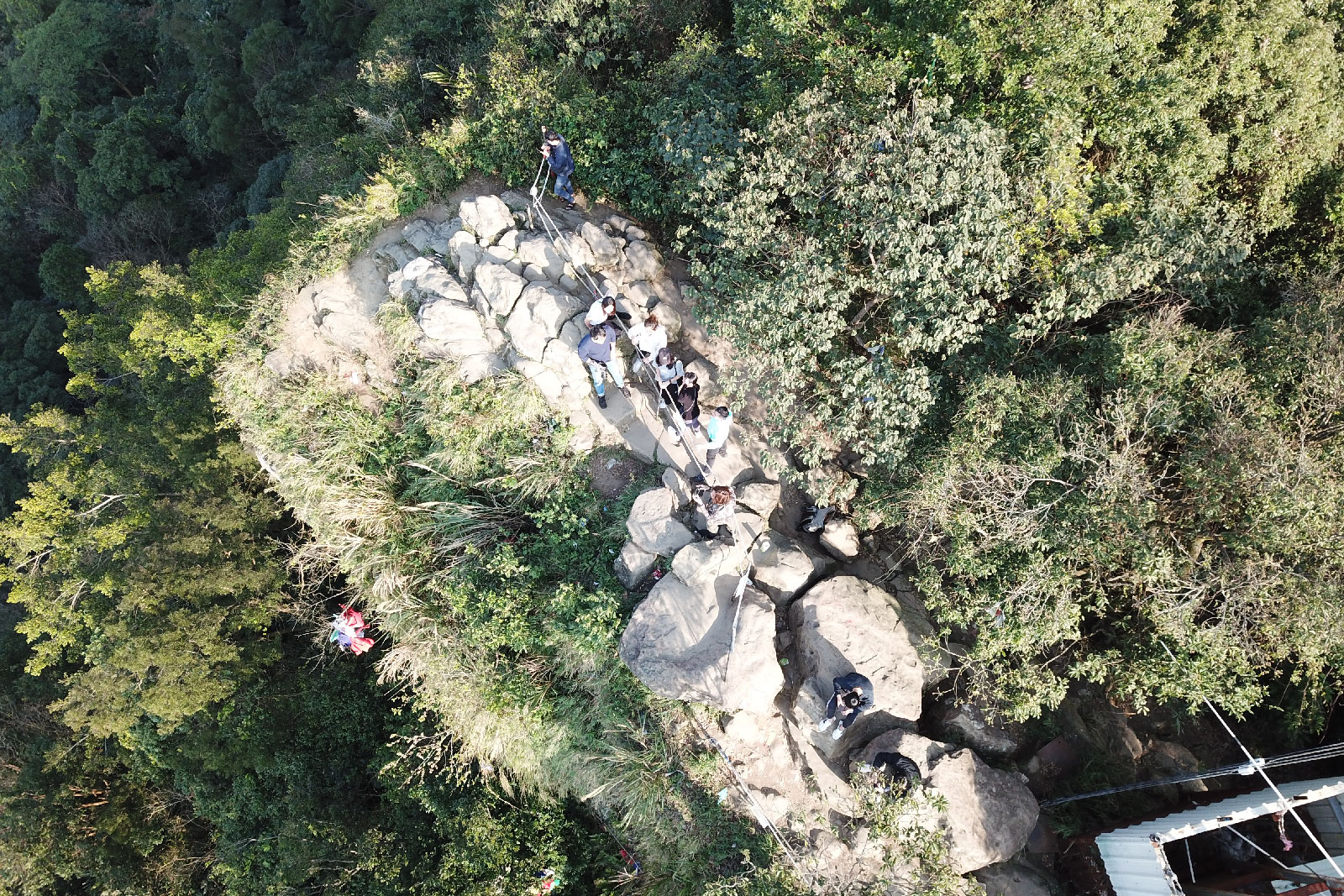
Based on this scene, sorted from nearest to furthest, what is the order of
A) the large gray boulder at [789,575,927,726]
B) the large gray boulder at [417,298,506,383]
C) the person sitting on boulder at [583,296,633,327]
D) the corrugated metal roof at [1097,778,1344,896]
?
1. the corrugated metal roof at [1097,778,1344,896]
2. the large gray boulder at [789,575,927,726]
3. the person sitting on boulder at [583,296,633,327]
4. the large gray boulder at [417,298,506,383]

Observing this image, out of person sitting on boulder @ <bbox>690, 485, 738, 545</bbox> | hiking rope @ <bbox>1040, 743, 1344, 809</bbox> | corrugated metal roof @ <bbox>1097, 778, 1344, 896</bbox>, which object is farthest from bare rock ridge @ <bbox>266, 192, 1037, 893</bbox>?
corrugated metal roof @ <bbox>1097, 778, 1344, 896</bbox>

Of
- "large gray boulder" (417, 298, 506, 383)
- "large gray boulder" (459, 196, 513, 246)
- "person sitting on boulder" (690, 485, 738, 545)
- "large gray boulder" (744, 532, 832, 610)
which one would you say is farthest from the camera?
"large gray boulder" (459, 196, 513, 246)

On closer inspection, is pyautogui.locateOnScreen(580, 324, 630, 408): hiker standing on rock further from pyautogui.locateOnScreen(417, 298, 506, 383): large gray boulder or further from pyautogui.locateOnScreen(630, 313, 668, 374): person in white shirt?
pyautogui.locateOnScreen(417, 298, 506, 383): large gray boulder

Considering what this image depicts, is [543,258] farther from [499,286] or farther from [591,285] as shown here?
[591,285]

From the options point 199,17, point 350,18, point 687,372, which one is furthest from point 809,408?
point 199,17

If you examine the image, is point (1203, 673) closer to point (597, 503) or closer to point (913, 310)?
point (913, 310)
